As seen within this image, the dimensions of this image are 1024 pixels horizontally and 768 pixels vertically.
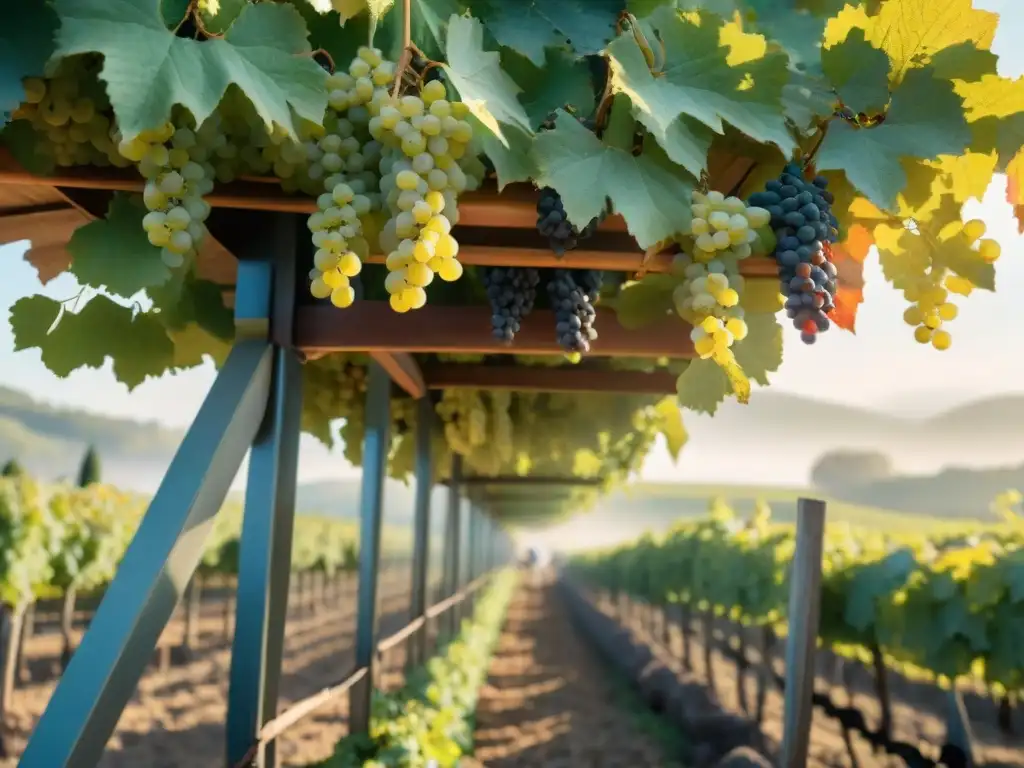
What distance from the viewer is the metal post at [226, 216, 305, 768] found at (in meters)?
1.92

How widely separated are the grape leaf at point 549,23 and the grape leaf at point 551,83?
1.0 inches

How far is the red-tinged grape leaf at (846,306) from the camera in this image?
1652 millimetres

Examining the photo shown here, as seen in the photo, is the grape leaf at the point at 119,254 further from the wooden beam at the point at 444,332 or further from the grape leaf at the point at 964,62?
the grape leaf at the point at 964,62

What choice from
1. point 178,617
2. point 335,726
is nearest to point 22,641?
point 335,726

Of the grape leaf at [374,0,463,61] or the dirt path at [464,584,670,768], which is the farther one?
the dirt path at [464,584,670,768]

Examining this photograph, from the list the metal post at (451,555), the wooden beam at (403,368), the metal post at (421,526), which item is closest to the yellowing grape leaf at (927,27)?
the wooden beam at (403,368)

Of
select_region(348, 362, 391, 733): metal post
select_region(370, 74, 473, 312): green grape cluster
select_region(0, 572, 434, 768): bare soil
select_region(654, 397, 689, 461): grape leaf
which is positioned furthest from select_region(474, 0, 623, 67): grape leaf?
select_region(0, 572, 434, 768): bare soil

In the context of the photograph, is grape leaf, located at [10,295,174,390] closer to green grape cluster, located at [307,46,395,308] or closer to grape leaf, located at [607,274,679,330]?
green grape cluster, located at [307,46,395,308]

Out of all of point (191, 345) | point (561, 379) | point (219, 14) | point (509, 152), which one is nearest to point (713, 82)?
point (509, 152)

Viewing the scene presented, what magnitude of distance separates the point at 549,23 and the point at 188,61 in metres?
0.71

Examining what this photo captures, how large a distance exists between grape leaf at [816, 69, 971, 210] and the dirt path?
618 cm

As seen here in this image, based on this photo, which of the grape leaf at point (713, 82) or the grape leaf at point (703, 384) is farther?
the grape leaf at point (703, 384)

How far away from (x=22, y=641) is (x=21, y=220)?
11827 millimetres

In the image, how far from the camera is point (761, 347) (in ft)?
6.48
